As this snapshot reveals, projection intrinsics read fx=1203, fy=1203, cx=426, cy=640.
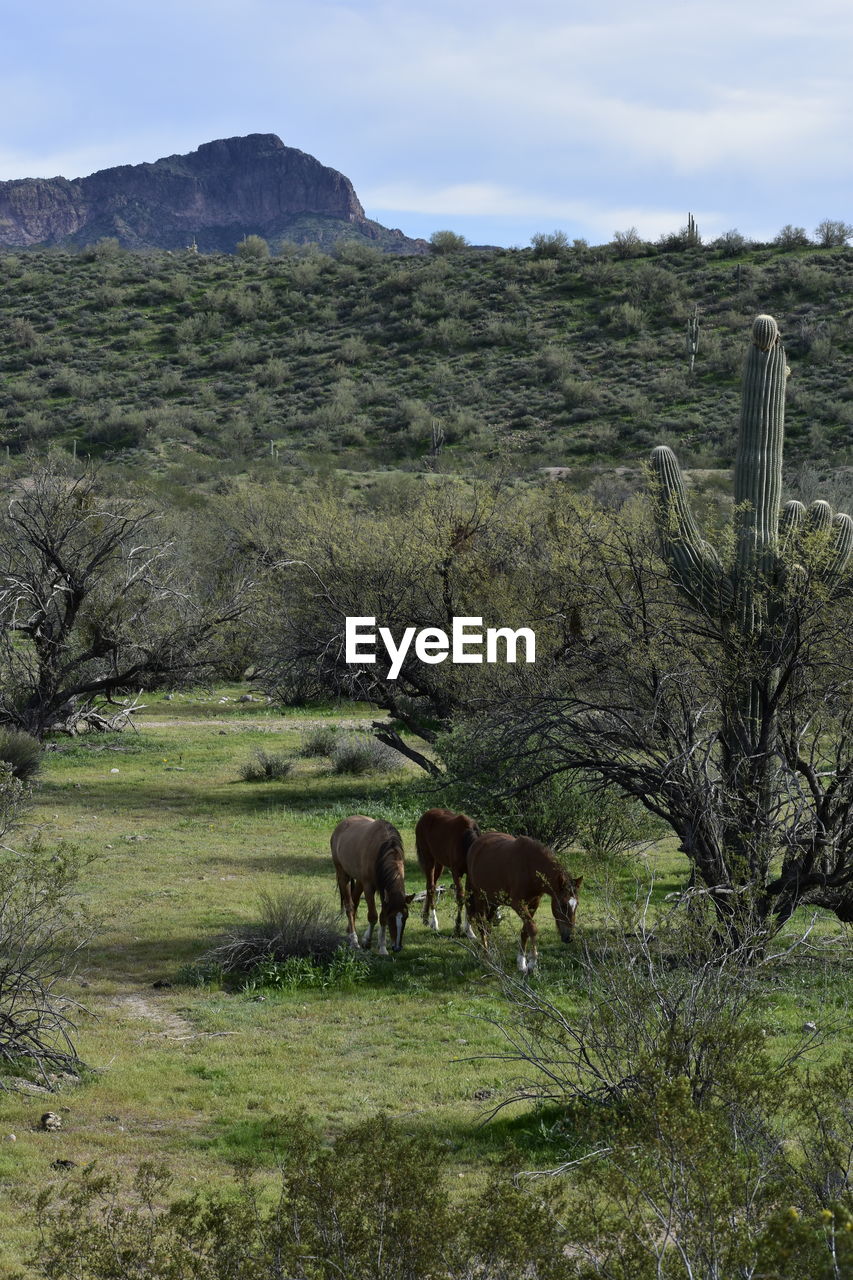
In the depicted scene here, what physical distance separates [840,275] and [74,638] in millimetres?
40993

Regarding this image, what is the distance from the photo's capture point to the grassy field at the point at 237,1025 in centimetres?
683

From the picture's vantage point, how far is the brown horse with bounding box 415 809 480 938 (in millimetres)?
11445

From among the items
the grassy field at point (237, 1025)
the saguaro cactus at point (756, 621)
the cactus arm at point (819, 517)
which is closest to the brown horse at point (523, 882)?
the grassy field at point (237, 1025)

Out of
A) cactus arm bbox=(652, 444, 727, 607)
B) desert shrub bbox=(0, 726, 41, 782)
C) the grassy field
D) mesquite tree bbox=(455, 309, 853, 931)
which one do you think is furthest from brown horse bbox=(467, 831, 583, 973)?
desert shrub bbox=(0, 726, 41, 782)

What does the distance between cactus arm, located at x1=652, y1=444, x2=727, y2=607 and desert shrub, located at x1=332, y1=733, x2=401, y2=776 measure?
9.44 metres

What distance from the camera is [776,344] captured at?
1372cm

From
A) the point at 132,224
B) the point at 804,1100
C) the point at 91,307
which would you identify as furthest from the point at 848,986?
the point at 132,224

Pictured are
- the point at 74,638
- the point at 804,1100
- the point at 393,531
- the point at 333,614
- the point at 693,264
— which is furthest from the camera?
the point at 693,264

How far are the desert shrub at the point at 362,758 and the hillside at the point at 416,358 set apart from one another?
2523cm

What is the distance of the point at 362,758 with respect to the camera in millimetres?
20656

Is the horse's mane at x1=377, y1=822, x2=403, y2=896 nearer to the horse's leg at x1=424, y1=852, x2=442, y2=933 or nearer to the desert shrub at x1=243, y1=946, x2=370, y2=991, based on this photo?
the desert shrub at x1=243, y1=946, x2=370, y2=991

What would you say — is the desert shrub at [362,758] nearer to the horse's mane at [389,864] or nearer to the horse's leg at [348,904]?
the horse's leg at [348,904]

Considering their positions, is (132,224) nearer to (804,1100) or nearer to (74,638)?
(74,638)

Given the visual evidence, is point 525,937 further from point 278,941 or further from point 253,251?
point 253,251
